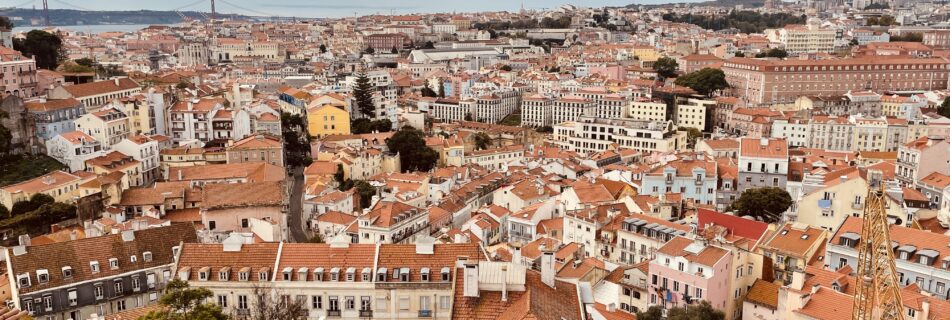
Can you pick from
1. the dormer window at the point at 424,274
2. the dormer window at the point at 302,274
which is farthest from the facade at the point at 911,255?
the dormer window at the point at 302,274

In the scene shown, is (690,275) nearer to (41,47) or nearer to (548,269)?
(548,269)

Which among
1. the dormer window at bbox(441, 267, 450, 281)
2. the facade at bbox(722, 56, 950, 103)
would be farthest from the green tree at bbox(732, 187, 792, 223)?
the facade at bbox(722, 56, 950, 103)

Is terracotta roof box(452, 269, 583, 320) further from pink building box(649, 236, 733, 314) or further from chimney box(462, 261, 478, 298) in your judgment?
pink building box(649, 236, 733, 314)

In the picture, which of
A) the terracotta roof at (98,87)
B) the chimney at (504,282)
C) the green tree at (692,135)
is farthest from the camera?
the green tree at (692,135)

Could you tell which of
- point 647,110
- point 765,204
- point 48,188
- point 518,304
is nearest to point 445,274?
point 518,304

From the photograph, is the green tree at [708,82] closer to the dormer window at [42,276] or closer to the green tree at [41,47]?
the green tree at [41,47]

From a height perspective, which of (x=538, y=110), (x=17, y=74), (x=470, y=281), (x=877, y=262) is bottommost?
(x=538, y=110)
